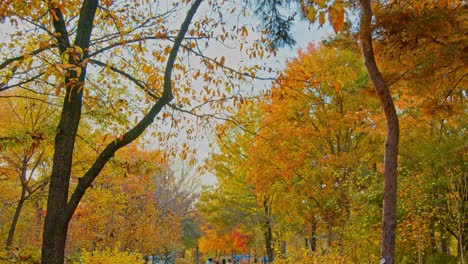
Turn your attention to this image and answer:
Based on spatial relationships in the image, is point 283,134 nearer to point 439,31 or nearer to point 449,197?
point 449,197

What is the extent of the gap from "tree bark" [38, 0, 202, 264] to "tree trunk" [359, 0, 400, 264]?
2831mm

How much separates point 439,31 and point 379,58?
1.09 meters

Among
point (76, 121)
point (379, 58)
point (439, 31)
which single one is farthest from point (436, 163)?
point (76, 121)

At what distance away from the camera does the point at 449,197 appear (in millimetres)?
10023

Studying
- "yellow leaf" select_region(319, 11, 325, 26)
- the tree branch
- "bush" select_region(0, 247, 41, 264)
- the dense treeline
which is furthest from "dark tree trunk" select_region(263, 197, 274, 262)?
"yellow leaf" select_region(319, 11, 325, 26)

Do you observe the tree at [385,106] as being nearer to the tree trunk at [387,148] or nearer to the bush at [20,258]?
A: the tree trunk at [387,148]

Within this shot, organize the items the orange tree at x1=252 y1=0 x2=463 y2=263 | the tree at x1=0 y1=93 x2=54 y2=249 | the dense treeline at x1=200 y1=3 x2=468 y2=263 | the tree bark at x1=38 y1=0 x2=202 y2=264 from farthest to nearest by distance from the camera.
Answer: the tree at x1=0 y1=93 x2=54 y2=249, the dense treeline at x1=200 y1=3 x2=468 y2=263, the orange tree at x1=252 y1=0 x2=463 y2=263, the tree bark at x1=38 y1=0 x2=202 y2=264

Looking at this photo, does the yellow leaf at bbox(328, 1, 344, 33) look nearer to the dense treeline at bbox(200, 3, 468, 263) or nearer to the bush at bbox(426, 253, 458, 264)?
the dense treeline at bbox(200, 3, 468, 263)

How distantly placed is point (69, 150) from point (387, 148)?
4.37 meters

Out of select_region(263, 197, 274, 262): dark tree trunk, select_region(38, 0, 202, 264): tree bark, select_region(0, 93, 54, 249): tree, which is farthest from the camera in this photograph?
select_region(263, 197, 274, 262): dark tree trunk

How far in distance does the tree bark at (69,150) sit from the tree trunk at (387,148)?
111 inches

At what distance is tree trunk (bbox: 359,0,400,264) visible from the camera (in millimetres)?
5711

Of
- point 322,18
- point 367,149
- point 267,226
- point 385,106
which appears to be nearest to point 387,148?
point 385,106

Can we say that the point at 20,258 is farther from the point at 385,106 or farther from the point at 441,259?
the point at 441,259
